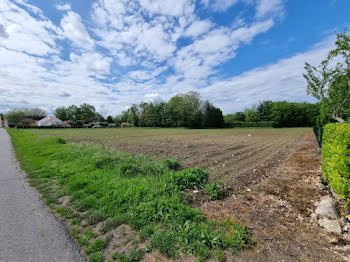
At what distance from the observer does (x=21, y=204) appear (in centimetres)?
356

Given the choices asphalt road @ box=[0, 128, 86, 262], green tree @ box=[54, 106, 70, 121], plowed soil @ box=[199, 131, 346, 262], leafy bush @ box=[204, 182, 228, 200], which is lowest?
plowed soil @ box=[199, 131, 346, 262]

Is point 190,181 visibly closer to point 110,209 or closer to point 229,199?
point 229,199

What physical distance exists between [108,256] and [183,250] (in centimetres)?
111

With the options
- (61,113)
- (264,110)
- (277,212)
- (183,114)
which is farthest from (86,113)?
(277,212)

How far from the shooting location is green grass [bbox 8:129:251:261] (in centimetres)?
240

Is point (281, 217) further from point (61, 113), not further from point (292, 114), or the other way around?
point (61, 113)

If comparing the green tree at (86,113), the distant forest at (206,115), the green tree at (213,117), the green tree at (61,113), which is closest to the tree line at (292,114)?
the distant forest at (206,115)

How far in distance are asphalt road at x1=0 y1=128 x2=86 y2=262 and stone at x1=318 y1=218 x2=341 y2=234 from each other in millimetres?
4193

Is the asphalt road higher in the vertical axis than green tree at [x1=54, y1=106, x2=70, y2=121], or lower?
lower

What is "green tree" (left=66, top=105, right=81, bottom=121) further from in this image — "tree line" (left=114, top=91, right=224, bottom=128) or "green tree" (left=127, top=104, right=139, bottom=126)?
"tree line" (left=114, top=91, right=224, bottom=128)

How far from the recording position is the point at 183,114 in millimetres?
64312

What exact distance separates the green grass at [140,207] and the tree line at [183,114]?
188 feet

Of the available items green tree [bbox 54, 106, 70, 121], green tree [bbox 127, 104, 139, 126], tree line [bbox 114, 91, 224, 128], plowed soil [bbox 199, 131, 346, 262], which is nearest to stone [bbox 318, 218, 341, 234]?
plowed soil [bbox 199, 131, 346, 262]

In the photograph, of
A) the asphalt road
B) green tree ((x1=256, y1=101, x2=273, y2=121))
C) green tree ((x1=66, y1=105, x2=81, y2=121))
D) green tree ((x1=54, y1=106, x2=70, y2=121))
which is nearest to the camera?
the asphalt road
